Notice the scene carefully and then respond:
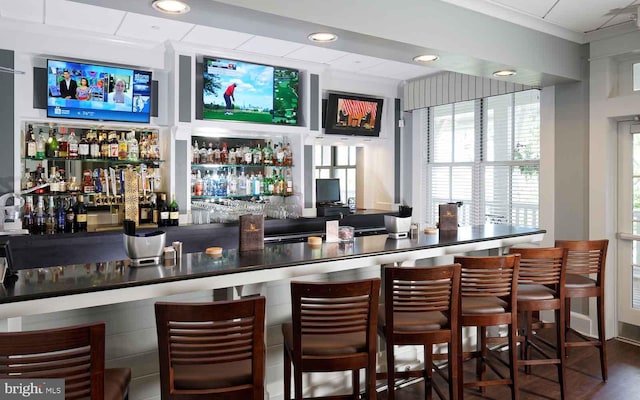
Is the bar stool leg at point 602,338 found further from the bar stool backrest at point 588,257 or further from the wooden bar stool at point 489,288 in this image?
the wooden bar stool at point 489,288

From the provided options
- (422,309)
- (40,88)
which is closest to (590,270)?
(422,309)

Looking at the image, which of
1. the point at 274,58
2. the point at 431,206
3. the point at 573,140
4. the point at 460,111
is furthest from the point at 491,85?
the point at 274,58

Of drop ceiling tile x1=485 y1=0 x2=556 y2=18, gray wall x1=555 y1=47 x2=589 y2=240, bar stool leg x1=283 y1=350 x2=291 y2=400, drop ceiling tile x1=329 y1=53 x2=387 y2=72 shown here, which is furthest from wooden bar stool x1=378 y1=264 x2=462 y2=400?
drop ceiling tile x1=329 y1=53 x2=387 y2=72

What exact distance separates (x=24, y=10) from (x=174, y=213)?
2.09 m

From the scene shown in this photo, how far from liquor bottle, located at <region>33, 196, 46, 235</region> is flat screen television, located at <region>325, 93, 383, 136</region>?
321 centimetres

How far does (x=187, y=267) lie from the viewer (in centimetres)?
237

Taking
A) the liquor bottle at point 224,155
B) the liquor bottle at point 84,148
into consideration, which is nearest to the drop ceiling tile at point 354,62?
the liquor bottle at point 224,155

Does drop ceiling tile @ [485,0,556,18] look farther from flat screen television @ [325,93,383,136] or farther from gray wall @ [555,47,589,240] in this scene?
flat screen television @ [325,93,383,136]

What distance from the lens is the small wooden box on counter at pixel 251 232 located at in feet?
9.37

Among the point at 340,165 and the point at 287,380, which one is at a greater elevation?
the point at 340,165

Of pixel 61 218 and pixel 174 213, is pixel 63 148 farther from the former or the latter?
pixel 174 213

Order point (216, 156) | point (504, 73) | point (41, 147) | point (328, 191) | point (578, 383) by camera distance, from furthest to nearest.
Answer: point (328, 191), point (216, 156), point (41, 147), point (504, 73), point (578, 383)

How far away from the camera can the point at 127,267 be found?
7.76 feet

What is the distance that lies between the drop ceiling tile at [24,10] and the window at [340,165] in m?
3.56
